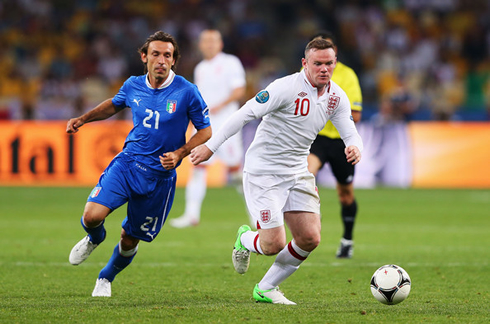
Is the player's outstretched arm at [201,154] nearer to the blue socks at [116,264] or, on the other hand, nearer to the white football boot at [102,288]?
the blue socks at [116,264]

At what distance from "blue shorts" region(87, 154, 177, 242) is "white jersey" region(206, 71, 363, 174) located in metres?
0.72

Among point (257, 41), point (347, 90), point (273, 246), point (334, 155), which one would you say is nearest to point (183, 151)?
point (273, 246)

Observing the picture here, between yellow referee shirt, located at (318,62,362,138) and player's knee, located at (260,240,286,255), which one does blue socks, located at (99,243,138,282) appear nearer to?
player's knee, located at (260,240,286,255)

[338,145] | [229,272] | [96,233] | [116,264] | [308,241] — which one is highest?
[338,145]

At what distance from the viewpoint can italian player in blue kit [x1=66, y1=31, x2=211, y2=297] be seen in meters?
6.07

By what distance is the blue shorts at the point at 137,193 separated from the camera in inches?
236

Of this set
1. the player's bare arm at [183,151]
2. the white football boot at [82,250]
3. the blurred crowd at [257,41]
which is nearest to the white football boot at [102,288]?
the white football boot at [82,250]

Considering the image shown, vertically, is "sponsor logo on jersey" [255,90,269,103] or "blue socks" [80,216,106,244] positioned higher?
"sponsor logo on jersey" [255,90,269,103]

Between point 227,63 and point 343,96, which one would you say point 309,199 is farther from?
point 227,63

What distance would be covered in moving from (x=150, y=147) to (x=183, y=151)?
12.7 inches

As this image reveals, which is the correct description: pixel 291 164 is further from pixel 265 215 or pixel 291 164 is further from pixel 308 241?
pixel 308 241

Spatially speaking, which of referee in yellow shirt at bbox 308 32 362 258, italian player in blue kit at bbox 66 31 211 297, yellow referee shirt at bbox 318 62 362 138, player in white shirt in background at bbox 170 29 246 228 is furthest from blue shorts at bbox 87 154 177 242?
player in white shirt in background at bbox 170 29 246 228

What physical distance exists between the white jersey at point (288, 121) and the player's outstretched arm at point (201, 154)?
0.27 feet

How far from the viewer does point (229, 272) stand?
7.53 meters
